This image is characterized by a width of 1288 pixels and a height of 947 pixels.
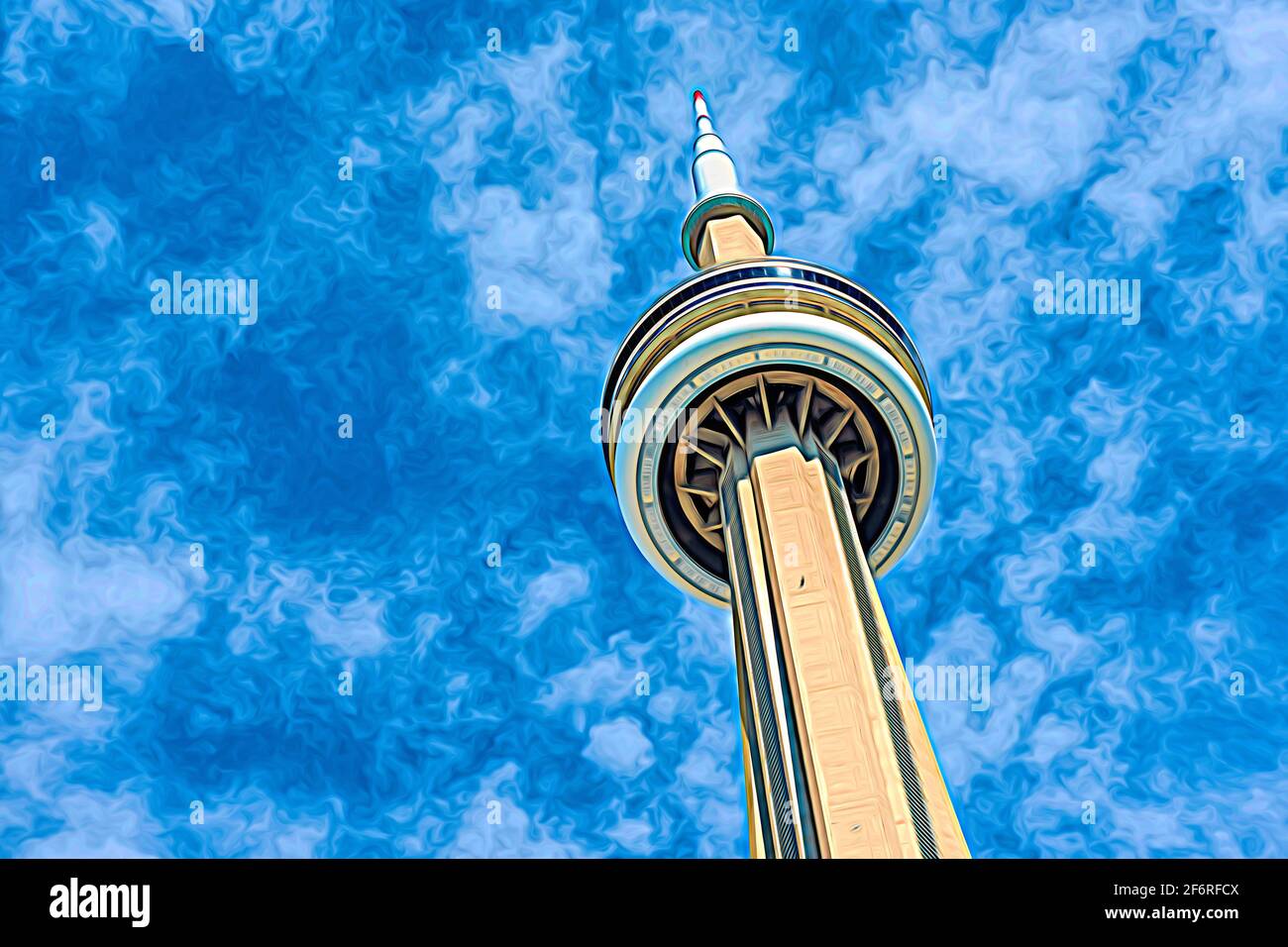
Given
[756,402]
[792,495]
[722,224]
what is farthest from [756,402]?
[722,224]

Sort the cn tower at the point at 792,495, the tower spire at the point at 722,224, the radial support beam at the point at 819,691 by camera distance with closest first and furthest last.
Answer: the radial support beam at the point at 819,691 < the cn tower at the point at 792,495 < the tower spire at the point at 722,224

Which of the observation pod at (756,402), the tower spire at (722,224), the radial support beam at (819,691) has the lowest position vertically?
the radial support beam at (819,691)

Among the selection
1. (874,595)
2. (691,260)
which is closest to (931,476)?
(874,595)

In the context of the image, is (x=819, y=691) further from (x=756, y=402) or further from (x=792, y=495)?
(x=756, y=402)

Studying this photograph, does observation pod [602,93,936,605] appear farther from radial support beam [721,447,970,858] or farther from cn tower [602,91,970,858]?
radial support beam [721,447,970,858]

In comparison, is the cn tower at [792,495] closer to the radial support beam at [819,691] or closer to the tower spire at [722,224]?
the radial support beam at [819,691]

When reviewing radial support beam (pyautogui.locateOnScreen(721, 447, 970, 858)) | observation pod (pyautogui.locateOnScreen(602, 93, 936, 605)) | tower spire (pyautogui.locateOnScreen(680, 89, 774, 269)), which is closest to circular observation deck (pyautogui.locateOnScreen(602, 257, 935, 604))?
observation pod (pyautogui.locateOnScreen(602, 93, 936, 605))

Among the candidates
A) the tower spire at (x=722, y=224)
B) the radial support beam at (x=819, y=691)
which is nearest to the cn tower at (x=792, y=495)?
the radial support beam at (x=819, y=691)
